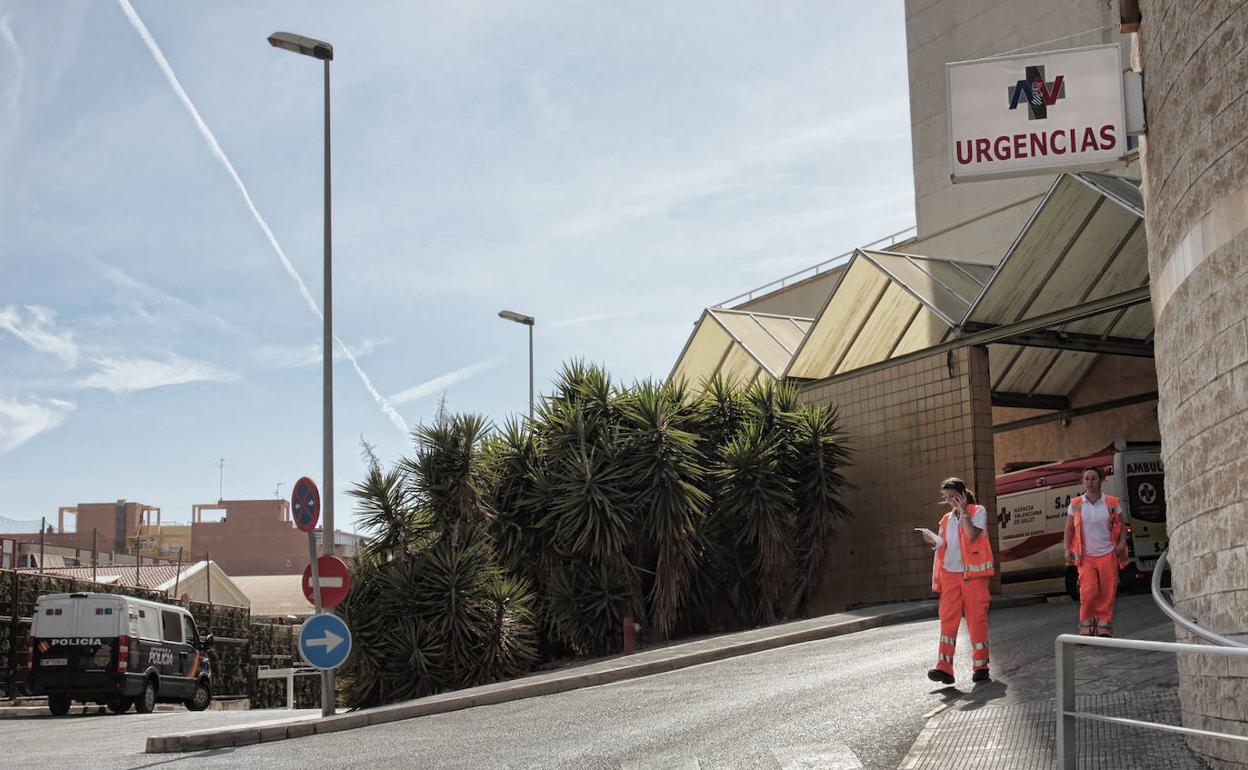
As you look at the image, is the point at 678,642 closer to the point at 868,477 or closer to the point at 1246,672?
the point at 868,477

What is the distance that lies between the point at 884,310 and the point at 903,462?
9.38 ft

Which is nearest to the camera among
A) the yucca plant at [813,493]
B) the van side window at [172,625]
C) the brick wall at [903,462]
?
the brick wall at [903,462]

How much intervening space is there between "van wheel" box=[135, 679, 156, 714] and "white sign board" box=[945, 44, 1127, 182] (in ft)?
61.3

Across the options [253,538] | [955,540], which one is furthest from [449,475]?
[253,538]

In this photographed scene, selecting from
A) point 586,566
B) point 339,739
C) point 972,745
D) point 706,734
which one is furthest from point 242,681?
point 972,745

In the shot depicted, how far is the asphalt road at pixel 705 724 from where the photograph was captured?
9344 mm

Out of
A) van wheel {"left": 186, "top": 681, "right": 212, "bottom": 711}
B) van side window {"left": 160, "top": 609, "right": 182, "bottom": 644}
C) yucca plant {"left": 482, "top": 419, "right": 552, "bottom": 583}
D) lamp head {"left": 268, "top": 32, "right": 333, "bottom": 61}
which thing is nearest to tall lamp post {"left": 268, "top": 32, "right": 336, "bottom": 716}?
lamp head {"left": 268, "top": 32, "right": 333, "bottom": 61}

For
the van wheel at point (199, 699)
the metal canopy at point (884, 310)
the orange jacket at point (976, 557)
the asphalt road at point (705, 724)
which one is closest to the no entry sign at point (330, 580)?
the asphalt road at point (705, 724)

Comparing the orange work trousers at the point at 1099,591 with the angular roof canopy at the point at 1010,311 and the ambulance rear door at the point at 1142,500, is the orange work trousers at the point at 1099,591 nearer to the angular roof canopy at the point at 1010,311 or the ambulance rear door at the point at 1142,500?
the ambulance rear door at the point at 1142,500

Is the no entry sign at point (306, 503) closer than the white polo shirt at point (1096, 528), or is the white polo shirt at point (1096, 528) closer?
the white polo shirt at point (1096, 528)

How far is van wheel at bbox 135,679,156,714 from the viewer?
2319 centimetres

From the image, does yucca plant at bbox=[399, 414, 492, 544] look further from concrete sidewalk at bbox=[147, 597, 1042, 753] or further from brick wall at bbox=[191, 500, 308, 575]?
brick wall at bbox=[191, 500, 308, 575]

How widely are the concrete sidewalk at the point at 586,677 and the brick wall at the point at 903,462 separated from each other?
2610 mm

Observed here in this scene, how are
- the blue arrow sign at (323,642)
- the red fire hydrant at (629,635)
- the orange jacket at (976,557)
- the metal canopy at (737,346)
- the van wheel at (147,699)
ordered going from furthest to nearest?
the metal canopy at (737,346) < the van wheel at (147,699) < the red fire hydrant at (629,635) < the blue arrow sign at (323,642) < the orange jacket at (976,557)
